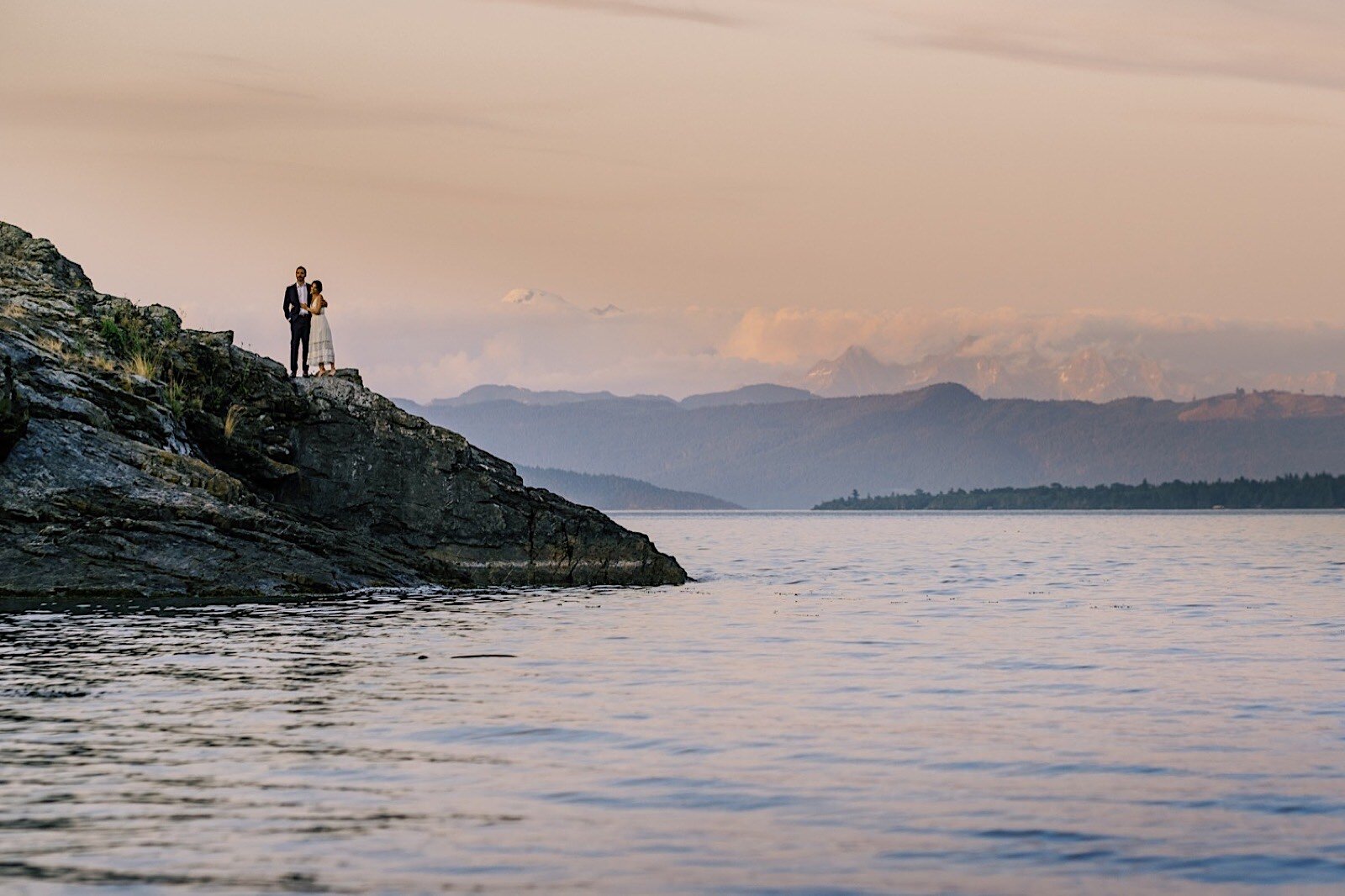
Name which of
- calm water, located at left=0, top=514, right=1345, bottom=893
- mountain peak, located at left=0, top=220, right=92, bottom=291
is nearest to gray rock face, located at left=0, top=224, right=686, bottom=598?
mountain peak, located at left=0, top=220, right=92, bottom=291

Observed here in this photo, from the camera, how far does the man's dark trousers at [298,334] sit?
43.5m

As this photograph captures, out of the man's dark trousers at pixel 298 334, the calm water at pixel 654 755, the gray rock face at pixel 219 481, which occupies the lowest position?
the calm water at pixel 654 755

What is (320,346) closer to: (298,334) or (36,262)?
(298,334)

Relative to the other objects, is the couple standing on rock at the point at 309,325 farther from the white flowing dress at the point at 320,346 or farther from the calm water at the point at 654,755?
the calm water at the point at 654,755

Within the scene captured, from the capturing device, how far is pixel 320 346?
43.6m

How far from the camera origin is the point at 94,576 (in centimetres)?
3041

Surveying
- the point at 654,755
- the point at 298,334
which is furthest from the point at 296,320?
the point at 654,755

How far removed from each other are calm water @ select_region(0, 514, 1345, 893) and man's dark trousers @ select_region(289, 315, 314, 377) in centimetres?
1411

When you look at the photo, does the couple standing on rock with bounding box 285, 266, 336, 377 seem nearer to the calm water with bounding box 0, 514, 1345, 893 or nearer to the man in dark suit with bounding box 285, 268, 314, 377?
the man in dark suit with bounding box 285, 268, 314, 377

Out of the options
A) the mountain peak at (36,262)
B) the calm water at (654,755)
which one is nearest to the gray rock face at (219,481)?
the mountain peak at (36,262)

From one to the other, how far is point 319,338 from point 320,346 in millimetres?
227

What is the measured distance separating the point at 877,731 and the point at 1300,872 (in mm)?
6262

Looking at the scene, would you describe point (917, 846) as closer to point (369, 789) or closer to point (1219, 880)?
point (1219, 880)

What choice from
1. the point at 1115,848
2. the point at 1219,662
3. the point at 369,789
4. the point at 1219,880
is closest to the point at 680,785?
the point at 369,789
